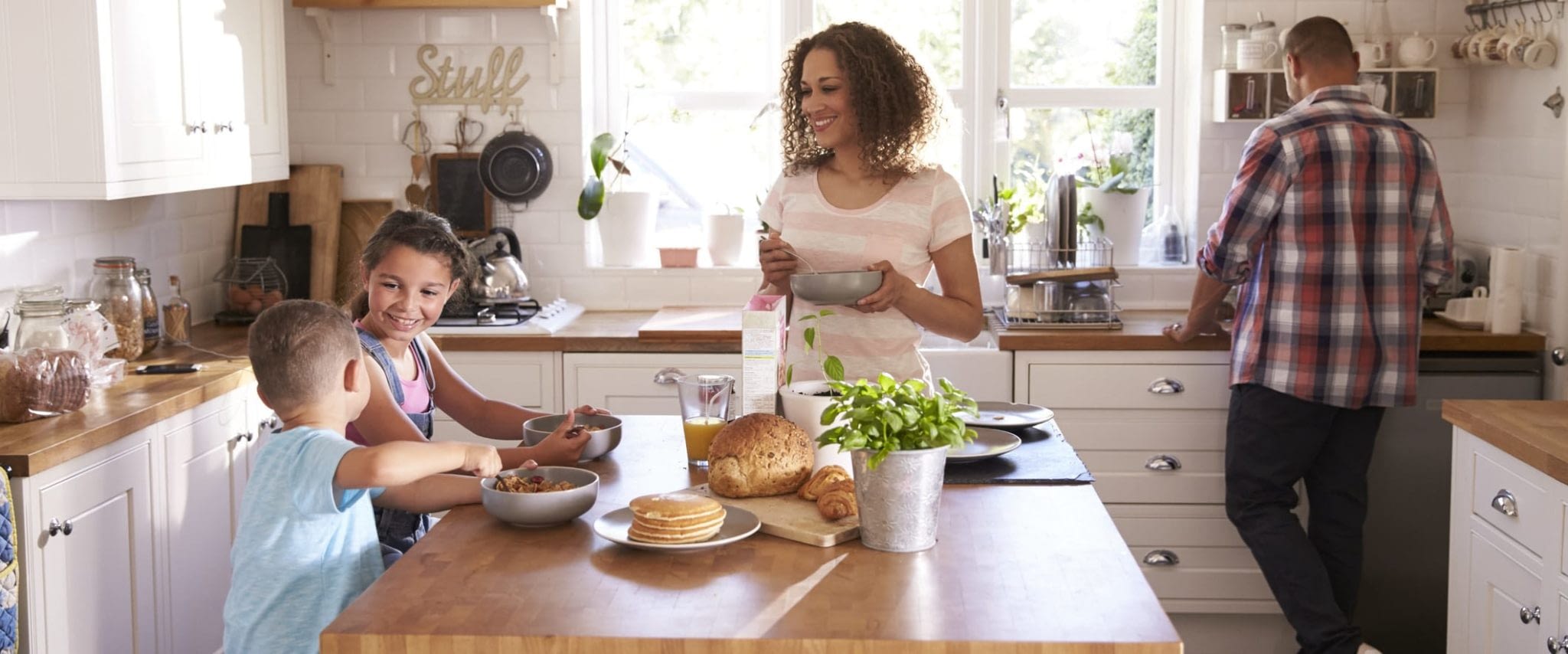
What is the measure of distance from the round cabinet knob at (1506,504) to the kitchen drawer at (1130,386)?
3.98ft

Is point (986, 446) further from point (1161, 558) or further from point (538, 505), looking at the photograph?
point (1161, 558)

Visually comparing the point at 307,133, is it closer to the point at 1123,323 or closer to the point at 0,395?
the point at 0,395

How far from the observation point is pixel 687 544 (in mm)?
1801

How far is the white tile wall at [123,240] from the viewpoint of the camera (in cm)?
333

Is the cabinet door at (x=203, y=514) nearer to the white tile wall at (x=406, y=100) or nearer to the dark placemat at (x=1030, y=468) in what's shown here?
the white tile wall at (x=406, y=100)

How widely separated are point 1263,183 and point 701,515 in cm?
224

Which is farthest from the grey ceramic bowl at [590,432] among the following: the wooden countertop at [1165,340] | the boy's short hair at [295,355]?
the wooden countertop at [1165,340]

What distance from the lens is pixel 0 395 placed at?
2.71 meters

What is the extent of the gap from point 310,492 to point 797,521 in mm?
627

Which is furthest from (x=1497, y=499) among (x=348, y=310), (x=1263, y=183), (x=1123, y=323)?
(x=348, y=310)

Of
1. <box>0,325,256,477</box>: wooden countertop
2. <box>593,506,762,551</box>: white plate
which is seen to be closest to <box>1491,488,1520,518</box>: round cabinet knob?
<box>593,506,762,551</box>: white plate

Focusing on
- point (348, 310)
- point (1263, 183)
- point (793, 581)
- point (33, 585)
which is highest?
point (1263, 183)

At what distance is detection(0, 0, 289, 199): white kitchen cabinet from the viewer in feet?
9.92

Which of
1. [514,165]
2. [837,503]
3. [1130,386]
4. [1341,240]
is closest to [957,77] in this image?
[1130,386]
